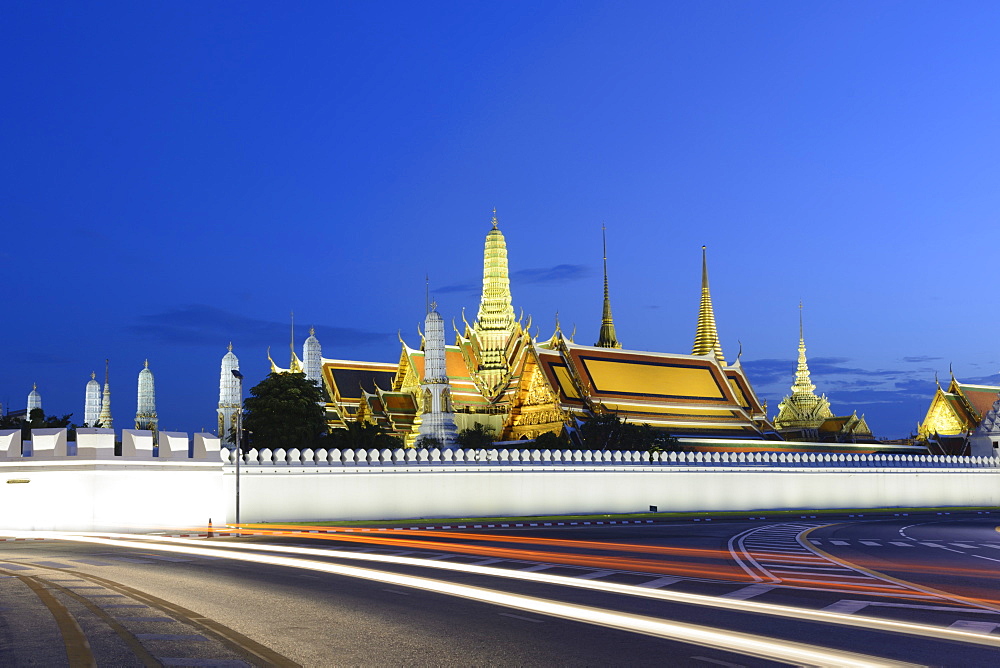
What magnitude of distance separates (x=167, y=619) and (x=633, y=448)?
4172 cm

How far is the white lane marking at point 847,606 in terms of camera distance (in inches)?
436

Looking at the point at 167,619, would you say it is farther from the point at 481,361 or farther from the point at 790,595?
the point at 481,361

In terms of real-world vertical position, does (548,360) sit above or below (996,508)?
above

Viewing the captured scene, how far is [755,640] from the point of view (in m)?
9.16

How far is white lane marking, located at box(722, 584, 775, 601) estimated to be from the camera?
12.4 m

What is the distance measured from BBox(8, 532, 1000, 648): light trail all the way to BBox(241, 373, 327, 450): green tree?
17.2 meters

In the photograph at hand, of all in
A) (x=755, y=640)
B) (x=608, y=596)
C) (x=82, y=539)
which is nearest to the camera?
(x=755, y=640)

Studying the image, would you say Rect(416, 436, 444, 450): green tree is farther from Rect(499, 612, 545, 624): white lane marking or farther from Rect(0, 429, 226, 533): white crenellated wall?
Rect(499, 612, 545, 624): white lane marking

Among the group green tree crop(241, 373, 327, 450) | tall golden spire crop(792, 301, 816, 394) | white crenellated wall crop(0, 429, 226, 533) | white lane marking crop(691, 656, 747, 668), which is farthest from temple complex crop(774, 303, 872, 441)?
white lane marking crop(691, 656, 747, 668)

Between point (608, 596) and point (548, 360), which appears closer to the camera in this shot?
point (608, 596)

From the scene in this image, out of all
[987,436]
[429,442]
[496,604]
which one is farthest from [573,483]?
[987,436]

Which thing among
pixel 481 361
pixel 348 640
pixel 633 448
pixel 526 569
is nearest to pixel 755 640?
pixel 348 640

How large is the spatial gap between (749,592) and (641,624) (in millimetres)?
3110

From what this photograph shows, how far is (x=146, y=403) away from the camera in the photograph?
96.1m
